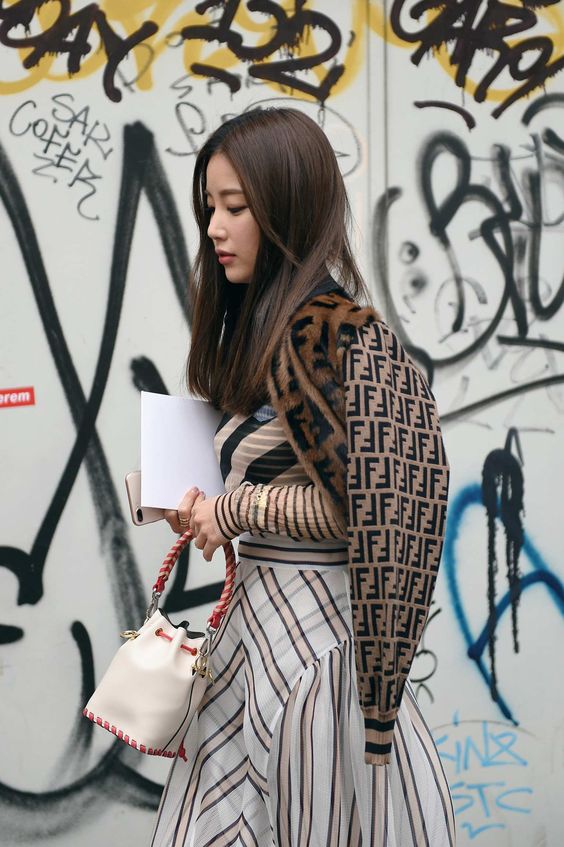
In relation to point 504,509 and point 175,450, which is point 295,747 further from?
point 504,509

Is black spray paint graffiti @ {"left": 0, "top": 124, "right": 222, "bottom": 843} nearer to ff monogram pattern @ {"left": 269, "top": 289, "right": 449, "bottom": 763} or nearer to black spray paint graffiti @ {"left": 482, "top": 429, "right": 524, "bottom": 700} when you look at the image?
black spray paint graffiti @ {"left": 482, "top": 429, "right": 524, "bottom": 700}

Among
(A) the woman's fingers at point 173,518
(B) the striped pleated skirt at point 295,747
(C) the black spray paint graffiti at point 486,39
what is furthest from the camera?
(C) the black spray paint graffiti at point 486,39

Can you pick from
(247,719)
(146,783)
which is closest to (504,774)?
(146,783)

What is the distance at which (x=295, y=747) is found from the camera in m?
2.00

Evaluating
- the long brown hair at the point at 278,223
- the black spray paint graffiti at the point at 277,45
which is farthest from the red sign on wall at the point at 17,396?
the long brown hair at the point at 278,223

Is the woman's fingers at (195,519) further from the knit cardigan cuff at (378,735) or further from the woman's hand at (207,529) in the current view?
the knit cardigan cuff at (378,735)

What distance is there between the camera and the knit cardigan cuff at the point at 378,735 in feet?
6.32

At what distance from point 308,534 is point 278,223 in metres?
0.58

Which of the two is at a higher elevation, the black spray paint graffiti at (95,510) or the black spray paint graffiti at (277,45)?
the black spray paint graffiti at (277,45)

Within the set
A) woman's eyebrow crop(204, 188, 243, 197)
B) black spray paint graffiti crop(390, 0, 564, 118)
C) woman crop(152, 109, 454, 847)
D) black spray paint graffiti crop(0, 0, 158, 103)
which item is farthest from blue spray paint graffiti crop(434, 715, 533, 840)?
black spray paint graffiti crop(0, 0, 158, 103)

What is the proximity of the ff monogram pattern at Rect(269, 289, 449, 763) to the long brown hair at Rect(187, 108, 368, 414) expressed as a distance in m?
0.09

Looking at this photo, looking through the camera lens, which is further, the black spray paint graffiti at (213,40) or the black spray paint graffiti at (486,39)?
the black spray paint graffiti at (486,39)

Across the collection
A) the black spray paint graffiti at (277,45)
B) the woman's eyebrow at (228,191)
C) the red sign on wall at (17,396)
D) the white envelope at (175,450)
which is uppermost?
the black spray paint graffiti at (277,45)

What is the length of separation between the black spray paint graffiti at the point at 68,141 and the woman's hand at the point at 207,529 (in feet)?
4.51
